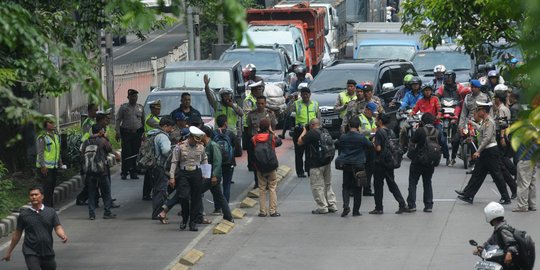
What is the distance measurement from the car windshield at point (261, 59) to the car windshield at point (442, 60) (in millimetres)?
3571

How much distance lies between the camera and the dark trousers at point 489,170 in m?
20.6

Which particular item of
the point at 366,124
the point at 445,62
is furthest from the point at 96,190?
the point at 445,62

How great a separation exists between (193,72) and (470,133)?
708cm

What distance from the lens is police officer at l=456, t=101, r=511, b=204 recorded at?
20531 mm

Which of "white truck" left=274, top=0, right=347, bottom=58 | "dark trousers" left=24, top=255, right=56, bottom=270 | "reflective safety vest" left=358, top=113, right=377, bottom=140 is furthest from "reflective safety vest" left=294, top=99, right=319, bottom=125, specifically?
"white truck" left=274, top=0, right=347, bottom=58

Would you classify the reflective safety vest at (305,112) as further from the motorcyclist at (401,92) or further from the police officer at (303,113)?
the motorcyclist at (401,92)

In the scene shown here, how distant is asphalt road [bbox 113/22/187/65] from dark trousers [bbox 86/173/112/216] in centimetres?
3949

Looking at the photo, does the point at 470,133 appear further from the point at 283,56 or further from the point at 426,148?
the point at 283,56

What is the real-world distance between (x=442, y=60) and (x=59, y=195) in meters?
14.2

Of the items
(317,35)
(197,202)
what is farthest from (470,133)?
(317,35)

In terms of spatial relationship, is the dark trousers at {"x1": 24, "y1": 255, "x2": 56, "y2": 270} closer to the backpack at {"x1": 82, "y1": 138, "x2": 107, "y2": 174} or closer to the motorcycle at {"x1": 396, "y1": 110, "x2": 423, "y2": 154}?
the backpack at {"x1": 82, "y1": 138, "x2": 107, "y2": 174}

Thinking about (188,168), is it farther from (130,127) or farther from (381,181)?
(130,127)

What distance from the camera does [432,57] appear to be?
Answer: 34.0 meters

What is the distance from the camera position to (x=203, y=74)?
28.4 meters
